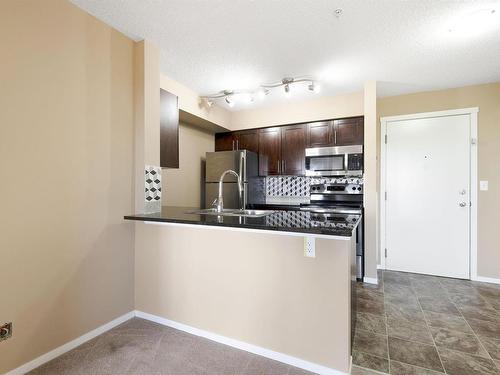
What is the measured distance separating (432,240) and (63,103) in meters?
4.41

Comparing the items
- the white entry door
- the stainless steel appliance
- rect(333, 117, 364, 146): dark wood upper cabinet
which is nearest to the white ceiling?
rect(333, 117, 364, 146): dark wood upper cabinet

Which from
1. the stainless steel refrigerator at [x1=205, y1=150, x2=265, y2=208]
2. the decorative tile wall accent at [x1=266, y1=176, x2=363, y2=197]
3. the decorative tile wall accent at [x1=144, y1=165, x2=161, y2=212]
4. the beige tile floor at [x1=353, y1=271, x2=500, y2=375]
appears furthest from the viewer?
the decorative tile wall accent at [x1=266, y1=176, x2=363, y2=197]

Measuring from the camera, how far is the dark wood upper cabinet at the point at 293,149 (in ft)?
12.9

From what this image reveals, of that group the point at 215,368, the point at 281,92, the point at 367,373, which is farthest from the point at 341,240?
the point at 281,92

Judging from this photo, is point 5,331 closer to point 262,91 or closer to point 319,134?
point 262,91

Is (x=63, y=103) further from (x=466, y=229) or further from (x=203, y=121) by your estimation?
(x=466, y=229)

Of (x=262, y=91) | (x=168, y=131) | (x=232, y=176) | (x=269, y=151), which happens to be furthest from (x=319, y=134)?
(x=168, y=131)

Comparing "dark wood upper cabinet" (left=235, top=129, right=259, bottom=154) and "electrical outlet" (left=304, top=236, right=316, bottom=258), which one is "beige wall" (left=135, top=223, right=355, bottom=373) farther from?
"dark wood upper cabinet" (left=235, top=129, right=259, bottom=154)

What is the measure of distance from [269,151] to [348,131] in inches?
48.7

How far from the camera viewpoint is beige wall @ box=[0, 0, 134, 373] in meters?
1.56

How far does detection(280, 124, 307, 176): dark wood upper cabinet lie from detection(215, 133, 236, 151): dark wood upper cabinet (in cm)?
92

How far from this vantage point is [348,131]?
360 centimetres

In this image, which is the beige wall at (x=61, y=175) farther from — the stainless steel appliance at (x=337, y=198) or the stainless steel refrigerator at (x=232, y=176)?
the stainless steel appliance at (x=337, y=198)

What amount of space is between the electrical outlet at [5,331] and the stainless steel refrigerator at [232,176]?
2679mm
